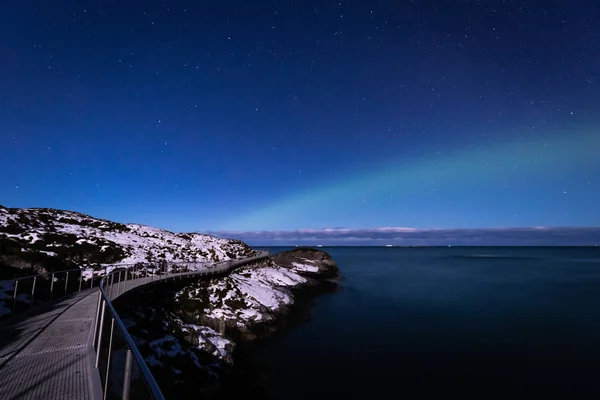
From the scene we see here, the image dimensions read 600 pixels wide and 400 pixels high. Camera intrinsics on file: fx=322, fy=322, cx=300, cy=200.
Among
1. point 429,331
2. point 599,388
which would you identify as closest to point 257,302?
point 429,331

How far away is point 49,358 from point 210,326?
15.4m

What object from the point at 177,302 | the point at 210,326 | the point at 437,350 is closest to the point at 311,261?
the point at 437,350

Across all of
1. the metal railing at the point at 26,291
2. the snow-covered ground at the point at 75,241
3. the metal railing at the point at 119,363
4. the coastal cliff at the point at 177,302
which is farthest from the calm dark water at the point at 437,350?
Result: the snow-covered ground at the point at 75,241

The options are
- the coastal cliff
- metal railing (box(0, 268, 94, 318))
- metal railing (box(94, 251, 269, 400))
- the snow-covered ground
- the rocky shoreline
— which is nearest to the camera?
metal railing (box(94, 251, 269, 400))

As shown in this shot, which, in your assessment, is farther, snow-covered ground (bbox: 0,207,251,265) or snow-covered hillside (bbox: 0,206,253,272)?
snow-covered ground (bbox: 0,207,251,265)

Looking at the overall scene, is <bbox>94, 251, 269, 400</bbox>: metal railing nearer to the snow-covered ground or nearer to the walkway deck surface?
the walkway deck surface

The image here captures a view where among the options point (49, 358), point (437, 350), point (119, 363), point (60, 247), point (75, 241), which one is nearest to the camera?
point (119, 363)

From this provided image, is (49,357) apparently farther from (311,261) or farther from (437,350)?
(311,261)

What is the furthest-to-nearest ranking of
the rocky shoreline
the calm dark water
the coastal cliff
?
the calm dark water, the coastal cliff, the rocky shoreline

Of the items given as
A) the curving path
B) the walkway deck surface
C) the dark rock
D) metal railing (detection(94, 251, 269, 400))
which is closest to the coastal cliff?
the curving path

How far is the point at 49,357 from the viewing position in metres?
6.37

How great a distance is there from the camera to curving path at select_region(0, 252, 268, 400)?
493 cm

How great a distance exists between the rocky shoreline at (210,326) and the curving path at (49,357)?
441 cm

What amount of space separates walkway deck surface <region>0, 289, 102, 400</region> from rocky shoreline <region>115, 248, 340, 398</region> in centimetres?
461
